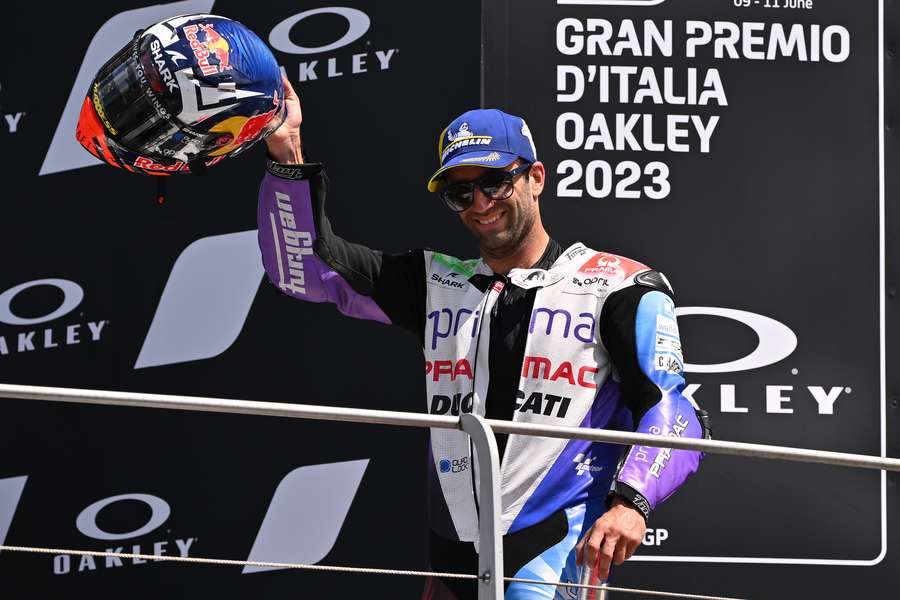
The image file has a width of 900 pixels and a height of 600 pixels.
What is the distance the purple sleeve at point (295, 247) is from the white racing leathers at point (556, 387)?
21 centimetres

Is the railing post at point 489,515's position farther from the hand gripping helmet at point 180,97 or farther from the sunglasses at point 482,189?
the hand gripping helmet at point 180,97

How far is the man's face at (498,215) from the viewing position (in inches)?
120

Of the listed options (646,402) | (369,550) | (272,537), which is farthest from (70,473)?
(646,402)

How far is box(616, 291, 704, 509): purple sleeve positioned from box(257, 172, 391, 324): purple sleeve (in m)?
0.61

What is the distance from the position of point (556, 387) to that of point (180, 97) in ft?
3.01

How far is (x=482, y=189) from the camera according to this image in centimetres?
304

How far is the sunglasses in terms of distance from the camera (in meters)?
3.04

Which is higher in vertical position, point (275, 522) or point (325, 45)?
point (325, 45)

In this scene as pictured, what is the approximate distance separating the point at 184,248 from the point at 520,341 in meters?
1.47

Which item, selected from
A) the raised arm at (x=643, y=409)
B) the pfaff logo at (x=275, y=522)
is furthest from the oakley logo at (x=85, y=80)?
the raised arm at (x=643, y=409)

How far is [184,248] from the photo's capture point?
13.6 ft

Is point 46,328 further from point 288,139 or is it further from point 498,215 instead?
point 498,215

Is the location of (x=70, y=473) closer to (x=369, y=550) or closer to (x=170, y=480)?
(x=170, y=480)

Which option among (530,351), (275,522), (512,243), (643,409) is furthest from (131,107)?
(275,522)
